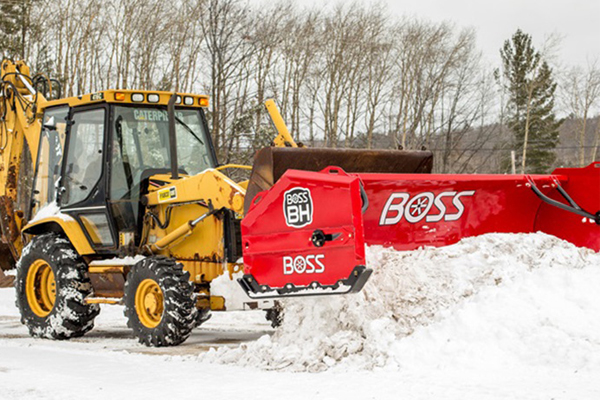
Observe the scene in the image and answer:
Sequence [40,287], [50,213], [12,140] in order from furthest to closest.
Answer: [12,140], [40,287], [50,213]

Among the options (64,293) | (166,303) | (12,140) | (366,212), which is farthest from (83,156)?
(366,212)

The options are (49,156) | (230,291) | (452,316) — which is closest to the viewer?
(452,316)

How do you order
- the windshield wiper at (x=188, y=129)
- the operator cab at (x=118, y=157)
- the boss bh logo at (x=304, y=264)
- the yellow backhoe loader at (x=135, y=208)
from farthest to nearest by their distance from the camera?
the windshield wiper at (x=188, y=129) → the operator cab at (x=118, y=157) → the yellow backhoe loader at (x=135, y=208) → the boss bh logo at (x=304, y=264)

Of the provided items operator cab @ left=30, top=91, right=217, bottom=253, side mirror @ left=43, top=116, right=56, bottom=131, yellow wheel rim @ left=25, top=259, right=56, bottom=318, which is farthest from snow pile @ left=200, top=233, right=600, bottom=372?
side mirror @ left=43, top=116, right=56, bottom=131

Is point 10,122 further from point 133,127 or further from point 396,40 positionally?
point 396,40

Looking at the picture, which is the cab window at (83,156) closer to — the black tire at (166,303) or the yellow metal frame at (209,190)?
the yellow metal frame at (209,190)

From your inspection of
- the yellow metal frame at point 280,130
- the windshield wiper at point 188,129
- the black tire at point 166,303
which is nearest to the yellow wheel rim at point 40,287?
the black tire at point 166,303

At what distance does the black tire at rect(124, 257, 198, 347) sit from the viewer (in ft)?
23.0

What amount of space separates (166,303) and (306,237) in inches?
69.8

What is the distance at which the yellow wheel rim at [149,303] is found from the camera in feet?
24.0

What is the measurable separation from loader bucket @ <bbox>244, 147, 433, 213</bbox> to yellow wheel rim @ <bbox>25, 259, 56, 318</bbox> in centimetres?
336

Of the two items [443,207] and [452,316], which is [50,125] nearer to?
[443,207]

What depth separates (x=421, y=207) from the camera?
6.73m

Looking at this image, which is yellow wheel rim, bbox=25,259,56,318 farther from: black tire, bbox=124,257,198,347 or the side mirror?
black tire, bbox=124,257,198,347
